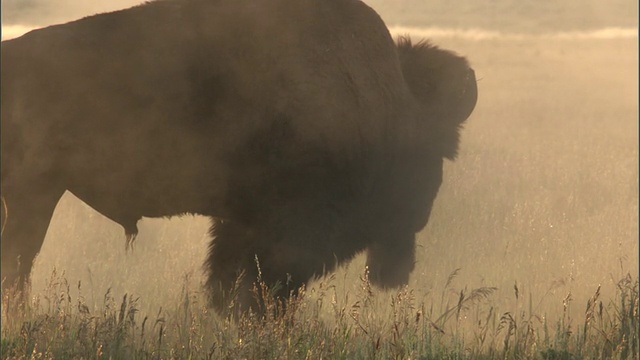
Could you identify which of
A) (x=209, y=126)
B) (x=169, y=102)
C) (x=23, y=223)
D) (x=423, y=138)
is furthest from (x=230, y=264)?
(x=423, y=138)

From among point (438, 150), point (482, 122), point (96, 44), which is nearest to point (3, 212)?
point (96, 44)

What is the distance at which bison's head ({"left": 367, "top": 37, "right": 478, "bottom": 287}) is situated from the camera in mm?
6453

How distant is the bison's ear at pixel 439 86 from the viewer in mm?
6590

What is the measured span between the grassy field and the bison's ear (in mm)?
678

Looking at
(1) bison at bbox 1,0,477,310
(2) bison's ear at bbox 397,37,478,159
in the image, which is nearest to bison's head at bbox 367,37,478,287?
(2) bison's ear at bbox 397,37,478,159

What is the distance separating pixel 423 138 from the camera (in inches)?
254

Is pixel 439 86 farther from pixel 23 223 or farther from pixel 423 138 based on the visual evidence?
pixel 23 223

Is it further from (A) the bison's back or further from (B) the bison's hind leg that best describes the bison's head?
(B) the bison's hind leg

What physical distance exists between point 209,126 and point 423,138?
1543 millimetres

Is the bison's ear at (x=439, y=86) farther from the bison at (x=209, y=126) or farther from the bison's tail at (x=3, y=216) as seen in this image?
the bison's tail at (x=3, y=216)

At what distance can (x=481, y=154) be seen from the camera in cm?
1281

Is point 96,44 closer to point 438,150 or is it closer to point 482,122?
point 438,150

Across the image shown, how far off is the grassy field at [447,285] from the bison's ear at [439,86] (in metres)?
0.68

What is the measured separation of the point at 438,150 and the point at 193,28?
1911 mm
